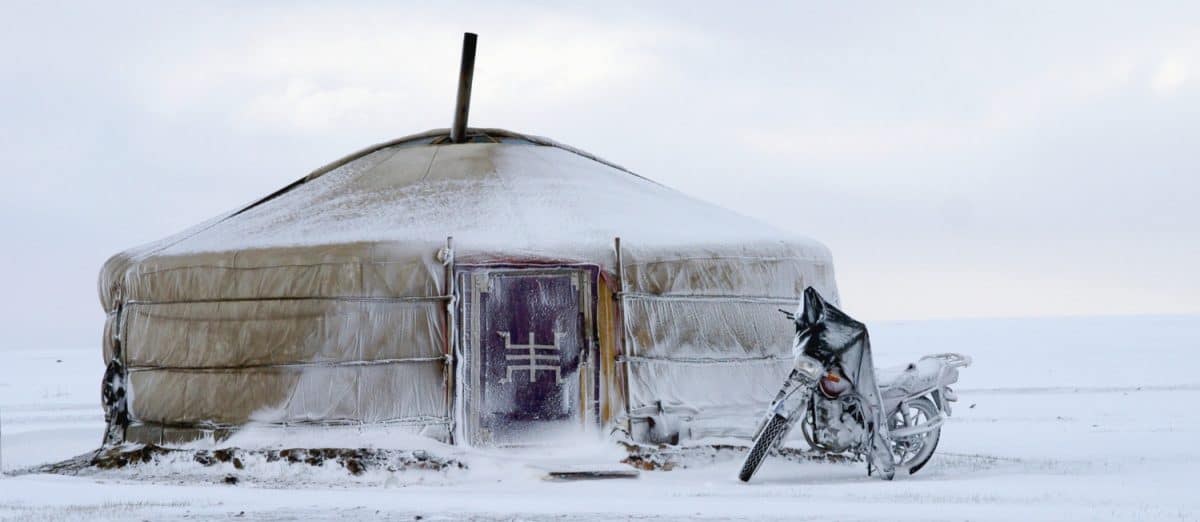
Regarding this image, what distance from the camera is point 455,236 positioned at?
30.8ft

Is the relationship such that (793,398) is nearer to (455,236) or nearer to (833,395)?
(833,395)

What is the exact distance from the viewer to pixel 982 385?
22.1 metres

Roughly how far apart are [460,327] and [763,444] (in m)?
1.89

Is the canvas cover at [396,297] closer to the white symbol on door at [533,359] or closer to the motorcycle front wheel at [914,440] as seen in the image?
the white symbol on door at [533,359]

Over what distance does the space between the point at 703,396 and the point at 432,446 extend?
5.32 feet

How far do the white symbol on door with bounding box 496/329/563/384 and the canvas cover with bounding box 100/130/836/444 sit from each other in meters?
0.38

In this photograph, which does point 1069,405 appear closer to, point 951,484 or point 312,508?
point 951,484

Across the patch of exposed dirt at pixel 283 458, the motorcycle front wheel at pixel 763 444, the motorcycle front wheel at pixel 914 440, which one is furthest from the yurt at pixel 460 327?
the motorcycle front wheel at pixel 914 440

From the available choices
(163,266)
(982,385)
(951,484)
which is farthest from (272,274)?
(982,385)

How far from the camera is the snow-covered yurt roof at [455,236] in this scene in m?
9.29

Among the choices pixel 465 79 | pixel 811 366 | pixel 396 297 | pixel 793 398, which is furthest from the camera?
pixel 465 79

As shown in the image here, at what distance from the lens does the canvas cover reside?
9.24 metres

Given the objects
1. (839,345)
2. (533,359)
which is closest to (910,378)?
(839,345)

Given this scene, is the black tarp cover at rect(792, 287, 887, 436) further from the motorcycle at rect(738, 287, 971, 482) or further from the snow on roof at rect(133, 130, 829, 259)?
the snow on roof at rect(133, 130, 829, 259)
